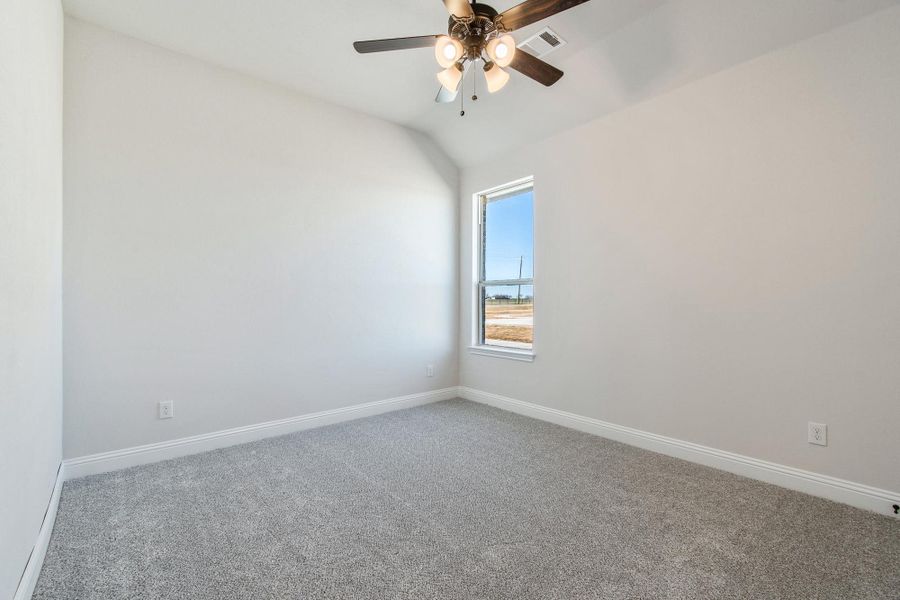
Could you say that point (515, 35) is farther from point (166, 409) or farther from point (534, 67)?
point (166, 409)

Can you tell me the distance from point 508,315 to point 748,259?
2054 millimetres

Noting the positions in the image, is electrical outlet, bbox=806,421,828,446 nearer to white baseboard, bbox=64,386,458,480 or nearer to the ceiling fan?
the ceiling fan

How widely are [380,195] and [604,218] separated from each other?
6.41 ft

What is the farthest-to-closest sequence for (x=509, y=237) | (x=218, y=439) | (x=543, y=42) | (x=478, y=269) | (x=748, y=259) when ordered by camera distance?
(x=478, y=269) → (x=509, y=237) → (x=218, y=439) → (x=543, y=42) → (x=748, y=259)

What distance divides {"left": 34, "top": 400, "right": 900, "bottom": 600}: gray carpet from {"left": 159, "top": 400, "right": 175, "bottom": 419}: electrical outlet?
0.97ft

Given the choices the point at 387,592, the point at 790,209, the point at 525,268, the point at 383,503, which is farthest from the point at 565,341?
the point at 387,592

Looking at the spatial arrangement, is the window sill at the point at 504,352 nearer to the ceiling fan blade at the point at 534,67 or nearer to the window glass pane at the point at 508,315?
the window glass pane at the point at 508,315

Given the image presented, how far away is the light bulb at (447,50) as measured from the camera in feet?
6.35

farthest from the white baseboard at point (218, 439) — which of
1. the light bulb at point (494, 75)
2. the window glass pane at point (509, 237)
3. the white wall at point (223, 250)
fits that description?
the light bulb at point (494, 75)

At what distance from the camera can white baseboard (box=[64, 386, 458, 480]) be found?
2443mm

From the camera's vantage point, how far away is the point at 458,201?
4.36 m

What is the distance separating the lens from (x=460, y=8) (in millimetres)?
1812

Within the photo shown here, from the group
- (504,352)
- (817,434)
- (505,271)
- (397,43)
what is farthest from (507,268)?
(817,434)

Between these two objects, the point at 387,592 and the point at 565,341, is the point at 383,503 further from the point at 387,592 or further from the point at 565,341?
the point at 565,341
